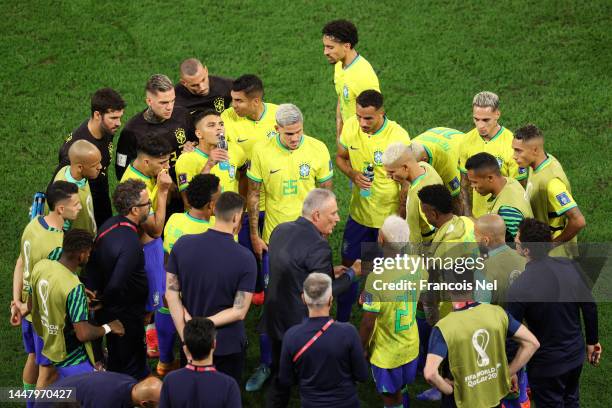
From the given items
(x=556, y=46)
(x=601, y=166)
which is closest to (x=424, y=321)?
(x=601, y=166)

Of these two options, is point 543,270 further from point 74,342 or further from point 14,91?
point 14,91

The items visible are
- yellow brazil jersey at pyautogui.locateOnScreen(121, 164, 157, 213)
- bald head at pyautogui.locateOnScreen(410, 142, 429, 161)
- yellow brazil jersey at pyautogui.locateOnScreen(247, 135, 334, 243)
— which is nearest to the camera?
yellow brazil jersey at pyautogui.locateOnScreen(121, 164, 157, 213)

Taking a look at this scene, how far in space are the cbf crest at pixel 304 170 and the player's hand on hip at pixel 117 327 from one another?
6.64 ft

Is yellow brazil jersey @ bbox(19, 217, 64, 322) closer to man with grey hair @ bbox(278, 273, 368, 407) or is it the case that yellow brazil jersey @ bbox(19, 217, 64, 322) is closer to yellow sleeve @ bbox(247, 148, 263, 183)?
yellow sleeve @ bbox(247, 148, 263, 183)

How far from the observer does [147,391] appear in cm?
581

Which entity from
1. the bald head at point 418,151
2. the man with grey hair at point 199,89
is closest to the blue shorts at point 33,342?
the man with grey hair at point 199,89

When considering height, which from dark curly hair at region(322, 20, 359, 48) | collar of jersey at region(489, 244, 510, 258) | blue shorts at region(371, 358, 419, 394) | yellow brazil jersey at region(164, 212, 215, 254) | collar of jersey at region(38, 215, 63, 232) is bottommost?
blue shorts at region(371, 358, 419, 394)

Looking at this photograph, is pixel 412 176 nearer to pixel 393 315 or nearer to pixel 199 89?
pixel 393 315

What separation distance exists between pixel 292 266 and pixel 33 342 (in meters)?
2.23

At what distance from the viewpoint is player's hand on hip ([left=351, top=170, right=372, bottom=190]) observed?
27.8 feet

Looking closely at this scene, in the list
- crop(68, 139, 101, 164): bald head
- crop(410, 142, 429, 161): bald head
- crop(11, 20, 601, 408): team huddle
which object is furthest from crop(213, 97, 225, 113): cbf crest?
crop(410, 142, 429, 161): bald head

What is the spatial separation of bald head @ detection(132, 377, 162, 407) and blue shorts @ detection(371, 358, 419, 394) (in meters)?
1.90

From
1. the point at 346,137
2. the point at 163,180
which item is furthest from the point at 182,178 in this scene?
the point at 346,137

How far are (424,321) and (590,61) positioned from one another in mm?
6525
